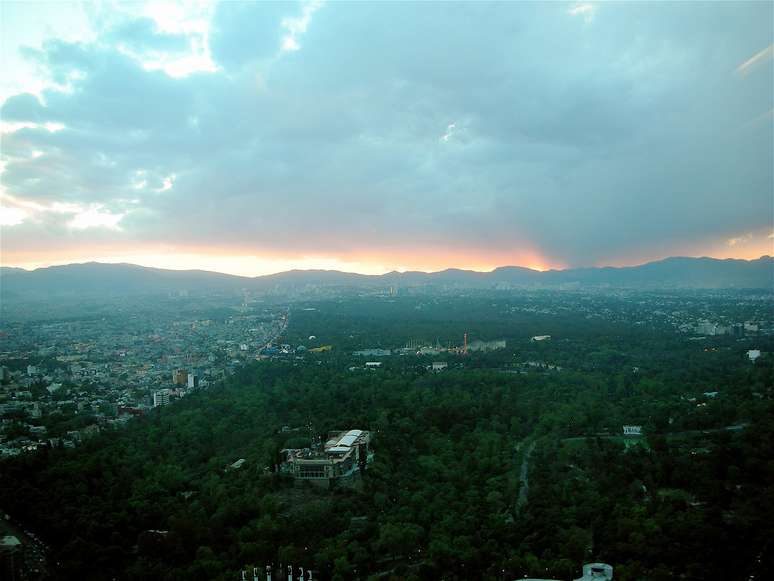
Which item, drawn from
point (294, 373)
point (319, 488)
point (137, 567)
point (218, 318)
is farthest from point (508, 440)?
point (218, 318)

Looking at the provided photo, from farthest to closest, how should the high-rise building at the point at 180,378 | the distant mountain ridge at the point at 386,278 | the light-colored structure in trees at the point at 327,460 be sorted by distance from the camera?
the distant mountain ridge at the point at 386,278 < the high-rise building at the point at 180,378 < the light-colored structure in trees at the point at 327,460

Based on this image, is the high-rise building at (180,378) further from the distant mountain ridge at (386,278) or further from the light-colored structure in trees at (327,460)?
the distant mountain ridge at (386,278)

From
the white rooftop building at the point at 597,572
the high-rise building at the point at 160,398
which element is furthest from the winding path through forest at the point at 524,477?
the high-rise building at the point at 160,398

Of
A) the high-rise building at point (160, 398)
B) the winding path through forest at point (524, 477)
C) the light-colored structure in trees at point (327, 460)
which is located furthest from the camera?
the high-rise building at point (160, 398)

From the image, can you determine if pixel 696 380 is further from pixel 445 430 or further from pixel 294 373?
pixel 294 373

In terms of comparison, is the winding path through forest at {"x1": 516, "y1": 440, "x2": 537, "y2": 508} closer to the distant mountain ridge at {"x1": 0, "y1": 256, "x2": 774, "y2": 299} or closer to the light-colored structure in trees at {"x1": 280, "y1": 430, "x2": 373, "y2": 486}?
the light-colored structure in trees at {"x1": 280, "y1": 430, "x2": 373, "y2": 486}

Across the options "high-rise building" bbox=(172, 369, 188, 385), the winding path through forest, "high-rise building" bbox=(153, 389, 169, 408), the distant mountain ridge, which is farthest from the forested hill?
the distant mountain ridge
